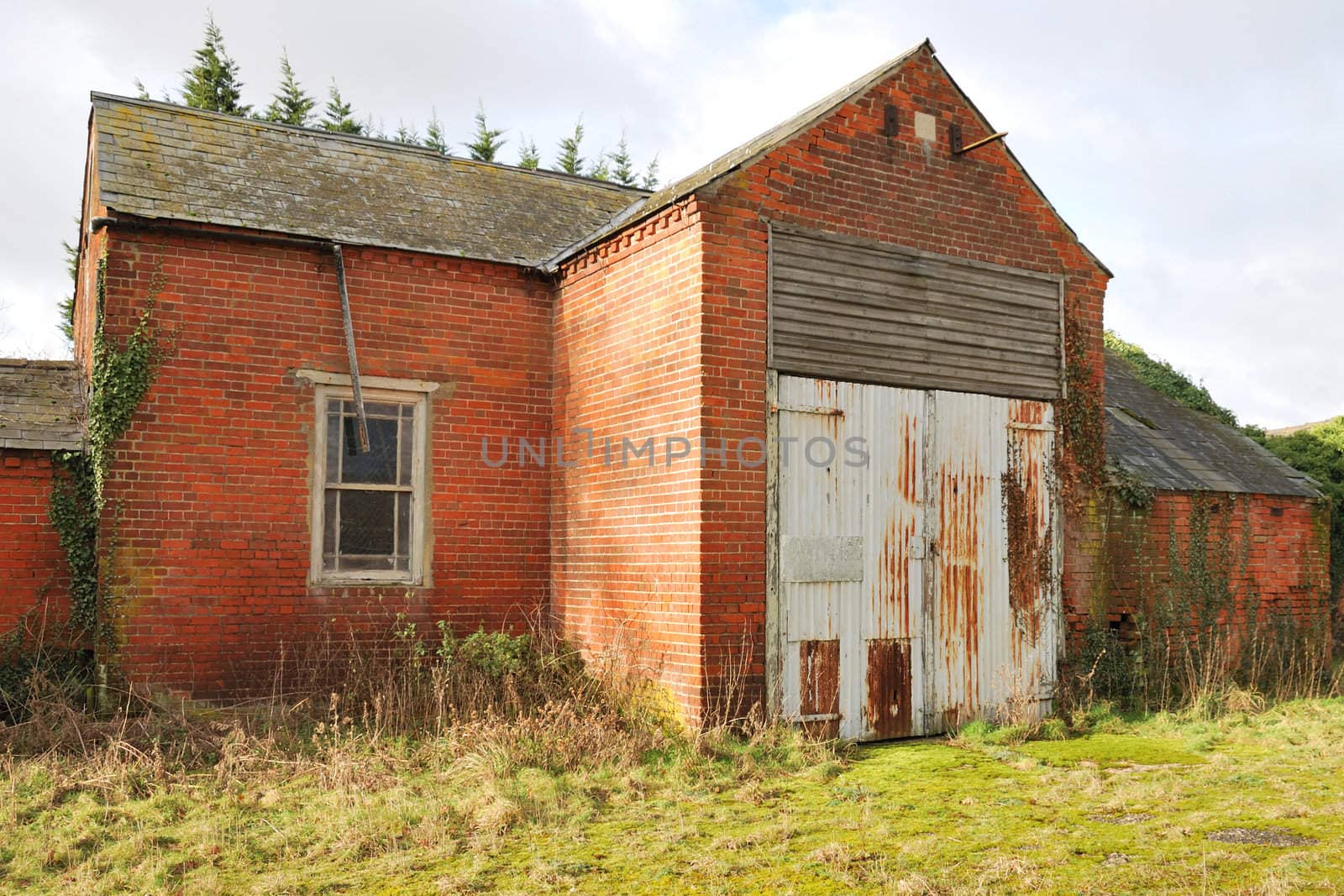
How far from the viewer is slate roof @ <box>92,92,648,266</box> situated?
984cm

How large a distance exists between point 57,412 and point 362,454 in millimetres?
2712

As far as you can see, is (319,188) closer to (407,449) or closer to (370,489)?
(407,449)

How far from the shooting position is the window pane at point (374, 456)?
10.1 m

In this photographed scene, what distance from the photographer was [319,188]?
10812 millimetres

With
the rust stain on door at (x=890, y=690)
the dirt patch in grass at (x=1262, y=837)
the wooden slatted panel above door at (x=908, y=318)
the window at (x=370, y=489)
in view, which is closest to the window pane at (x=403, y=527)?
the window at (x=370, y=489)

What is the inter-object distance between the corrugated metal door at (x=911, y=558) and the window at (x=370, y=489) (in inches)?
140

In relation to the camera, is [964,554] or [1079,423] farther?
[1079,423]

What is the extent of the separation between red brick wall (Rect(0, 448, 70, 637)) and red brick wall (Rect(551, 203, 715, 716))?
4.37 m

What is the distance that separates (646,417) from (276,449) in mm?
3379

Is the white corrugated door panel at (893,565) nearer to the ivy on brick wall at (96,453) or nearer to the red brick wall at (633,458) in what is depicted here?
the red brick wall at (633,458)

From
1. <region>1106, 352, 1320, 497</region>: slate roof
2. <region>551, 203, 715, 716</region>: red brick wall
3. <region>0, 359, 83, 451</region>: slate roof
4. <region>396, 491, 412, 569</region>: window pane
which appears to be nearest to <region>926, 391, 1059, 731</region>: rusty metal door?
<region>1106, 352, 1320, 497</region>: slate roof

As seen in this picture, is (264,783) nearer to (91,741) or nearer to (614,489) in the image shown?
(91,741)

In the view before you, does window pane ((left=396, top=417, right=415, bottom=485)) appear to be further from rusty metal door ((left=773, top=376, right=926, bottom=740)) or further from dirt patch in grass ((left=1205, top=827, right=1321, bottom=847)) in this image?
dirt patch in grass ((left=1205, top=827, right=1321, bottom=847))

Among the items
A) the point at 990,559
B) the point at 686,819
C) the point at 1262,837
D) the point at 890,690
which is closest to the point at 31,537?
the point at 686,819
